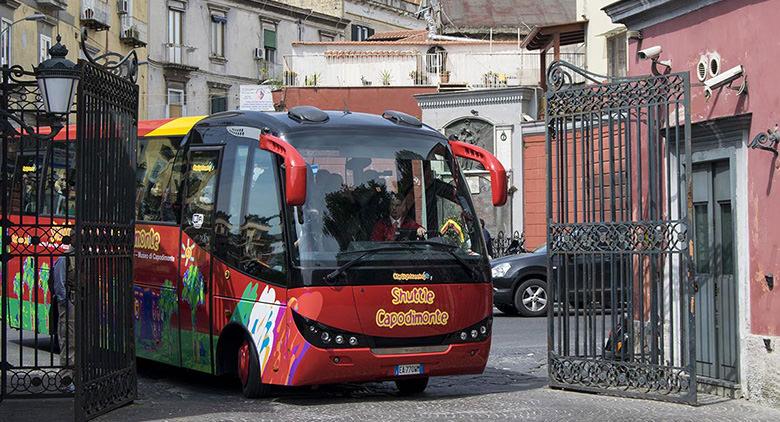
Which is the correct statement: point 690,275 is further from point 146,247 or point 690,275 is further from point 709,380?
point 146,247

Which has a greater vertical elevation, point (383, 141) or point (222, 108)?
point (222, 108)

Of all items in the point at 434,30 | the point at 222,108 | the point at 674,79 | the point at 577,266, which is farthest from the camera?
the point at 222,108

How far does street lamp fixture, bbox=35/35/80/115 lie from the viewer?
472 inches

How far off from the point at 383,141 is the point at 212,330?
2.60 metres

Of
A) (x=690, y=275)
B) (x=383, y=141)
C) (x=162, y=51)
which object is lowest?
(x=690, y=275)

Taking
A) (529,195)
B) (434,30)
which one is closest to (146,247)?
(529,195)

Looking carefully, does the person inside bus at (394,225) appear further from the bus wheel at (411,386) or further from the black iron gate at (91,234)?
the black iron gate at (91,234)

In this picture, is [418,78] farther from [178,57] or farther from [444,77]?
[178,57]

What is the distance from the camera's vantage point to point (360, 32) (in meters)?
A: 68.0

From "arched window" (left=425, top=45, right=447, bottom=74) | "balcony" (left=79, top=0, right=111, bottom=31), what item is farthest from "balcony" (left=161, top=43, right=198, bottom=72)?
"arched window" (left=425, top=45, right=447, bottom=74)

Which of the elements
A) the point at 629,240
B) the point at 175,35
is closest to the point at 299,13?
the point at 175,35

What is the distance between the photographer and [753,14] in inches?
480

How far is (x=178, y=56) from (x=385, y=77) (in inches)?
587

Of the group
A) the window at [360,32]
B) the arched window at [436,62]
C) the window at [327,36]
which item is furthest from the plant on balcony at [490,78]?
the window at [360,32]
